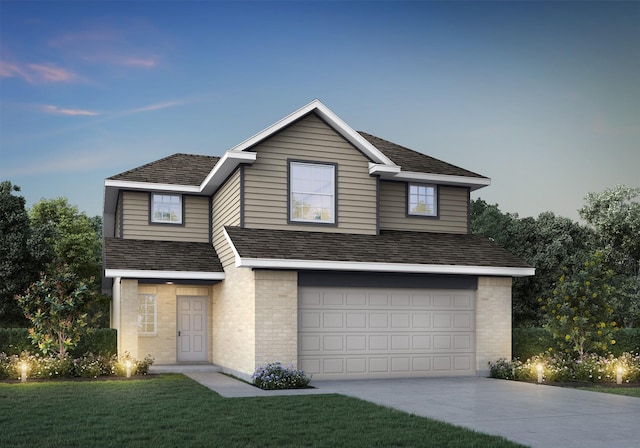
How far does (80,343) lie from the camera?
2056cm

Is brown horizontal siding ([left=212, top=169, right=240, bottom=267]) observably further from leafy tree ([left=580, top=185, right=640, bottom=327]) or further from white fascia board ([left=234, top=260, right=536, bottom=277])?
leafy tree ([left=580, top=185, right=640, bottom=327])

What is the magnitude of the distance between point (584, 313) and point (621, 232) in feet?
50.8

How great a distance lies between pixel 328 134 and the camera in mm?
20328

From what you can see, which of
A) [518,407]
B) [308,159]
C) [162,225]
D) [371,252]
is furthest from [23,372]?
[518,407]

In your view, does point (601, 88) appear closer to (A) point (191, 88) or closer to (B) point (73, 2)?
(A) point (191, 88)

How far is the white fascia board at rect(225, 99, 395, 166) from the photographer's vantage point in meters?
19.2

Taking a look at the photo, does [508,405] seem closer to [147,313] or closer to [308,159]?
[308,159]

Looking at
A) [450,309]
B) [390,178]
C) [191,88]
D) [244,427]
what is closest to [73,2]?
[191,88]

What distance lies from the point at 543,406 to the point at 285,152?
10047 mm

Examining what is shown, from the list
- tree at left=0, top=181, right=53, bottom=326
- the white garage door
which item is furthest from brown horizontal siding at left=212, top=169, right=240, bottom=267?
tree at left=0, top=181, right=53, bottom=326

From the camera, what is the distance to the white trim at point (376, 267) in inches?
689

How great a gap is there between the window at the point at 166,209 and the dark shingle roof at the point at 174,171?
24.4 inches

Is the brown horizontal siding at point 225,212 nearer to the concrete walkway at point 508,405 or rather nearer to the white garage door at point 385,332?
the white garage door at point 385,332

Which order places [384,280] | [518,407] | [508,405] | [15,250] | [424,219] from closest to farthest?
1. [518,407]
2. [508,405]
3. [384,280]
4. [424,219]
5. [15,250]
